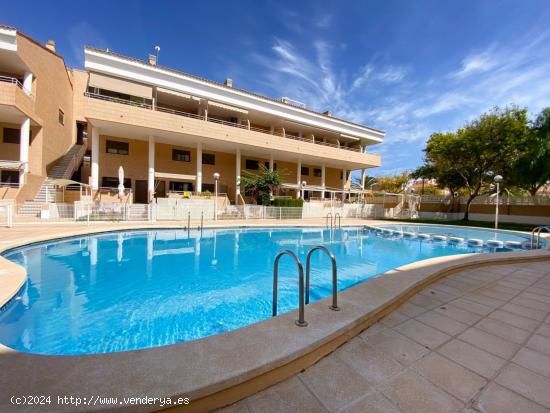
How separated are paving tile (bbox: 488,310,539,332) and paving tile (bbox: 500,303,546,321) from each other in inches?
5.6

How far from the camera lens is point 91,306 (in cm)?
500

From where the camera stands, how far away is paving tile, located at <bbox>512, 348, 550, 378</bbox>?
7.76 ft

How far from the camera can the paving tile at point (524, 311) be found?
3.56 meters

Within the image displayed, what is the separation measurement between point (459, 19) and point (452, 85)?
6004 millimetres

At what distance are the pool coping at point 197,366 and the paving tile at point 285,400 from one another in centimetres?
7

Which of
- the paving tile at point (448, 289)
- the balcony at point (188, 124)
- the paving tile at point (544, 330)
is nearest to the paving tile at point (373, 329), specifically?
the paving tile at point (544, 330)

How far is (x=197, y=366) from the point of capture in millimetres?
1961

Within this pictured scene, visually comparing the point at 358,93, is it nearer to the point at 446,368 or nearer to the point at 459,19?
the point at 459,19

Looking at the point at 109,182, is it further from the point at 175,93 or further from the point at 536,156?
the point at 536,156

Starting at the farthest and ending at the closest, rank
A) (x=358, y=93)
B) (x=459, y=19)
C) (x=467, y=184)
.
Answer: (x=467, y=184) → (x=358, y=93) → (x=459, y=19)

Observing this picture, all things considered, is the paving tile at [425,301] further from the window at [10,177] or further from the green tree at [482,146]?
the green tree at [482,146]

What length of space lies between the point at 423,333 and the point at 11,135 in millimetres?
25640

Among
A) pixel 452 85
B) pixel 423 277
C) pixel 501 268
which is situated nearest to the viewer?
pixel 423 277

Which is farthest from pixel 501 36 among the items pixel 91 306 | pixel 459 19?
pixel 91 306
